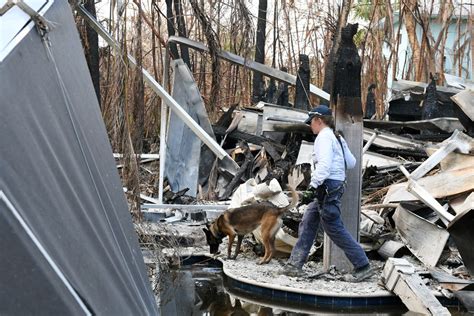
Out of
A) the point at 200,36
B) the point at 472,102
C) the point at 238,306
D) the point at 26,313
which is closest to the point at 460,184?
the point at 472,102

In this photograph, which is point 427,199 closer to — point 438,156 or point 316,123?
point 438,156

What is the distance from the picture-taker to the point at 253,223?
403 inches

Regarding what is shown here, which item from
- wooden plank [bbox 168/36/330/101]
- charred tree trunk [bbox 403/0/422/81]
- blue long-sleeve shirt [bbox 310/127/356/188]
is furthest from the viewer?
charred tree trunk [bbox 403/0/422/81]

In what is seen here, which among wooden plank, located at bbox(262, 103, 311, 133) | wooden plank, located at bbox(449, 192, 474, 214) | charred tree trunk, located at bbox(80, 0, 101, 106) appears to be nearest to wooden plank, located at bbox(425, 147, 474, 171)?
wooden plank, located at bbox(449, 192, 474, 214)

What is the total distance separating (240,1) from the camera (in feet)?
36.1

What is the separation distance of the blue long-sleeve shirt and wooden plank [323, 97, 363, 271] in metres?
0.47

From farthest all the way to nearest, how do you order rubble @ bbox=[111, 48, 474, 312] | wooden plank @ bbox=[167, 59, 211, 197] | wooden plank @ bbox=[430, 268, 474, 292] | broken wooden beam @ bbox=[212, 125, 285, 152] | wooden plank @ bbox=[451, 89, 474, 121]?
broken wooden beam @ bbox=[212, 125, 285, 152]
wooden plank @ bbox=[167, 59, 211, 197]
wooden plank @ bbox=[451, 89, 474, 121]
rubble @ bbox=[111, 48, 474, 312]
wooden plank @ bbox=[430, 268, 474, 292]

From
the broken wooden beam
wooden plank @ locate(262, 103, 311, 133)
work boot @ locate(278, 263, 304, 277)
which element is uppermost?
wooden plank @ locate(262, 103, 311, 133)

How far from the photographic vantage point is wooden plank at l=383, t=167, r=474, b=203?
9.98 meters

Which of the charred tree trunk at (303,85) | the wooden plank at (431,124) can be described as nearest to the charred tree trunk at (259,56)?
the charred tree trunk at (303,85)

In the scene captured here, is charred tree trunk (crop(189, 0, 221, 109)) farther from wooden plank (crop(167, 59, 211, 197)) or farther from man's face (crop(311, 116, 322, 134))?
man's face (crop(311, 116, 322, 134))

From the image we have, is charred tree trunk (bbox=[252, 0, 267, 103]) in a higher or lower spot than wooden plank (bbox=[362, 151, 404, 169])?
higher

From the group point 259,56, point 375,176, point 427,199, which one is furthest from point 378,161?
point 259,56

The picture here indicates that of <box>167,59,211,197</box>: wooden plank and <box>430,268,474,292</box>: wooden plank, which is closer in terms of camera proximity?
<box>430,268,474,292</box>: wooden plank
